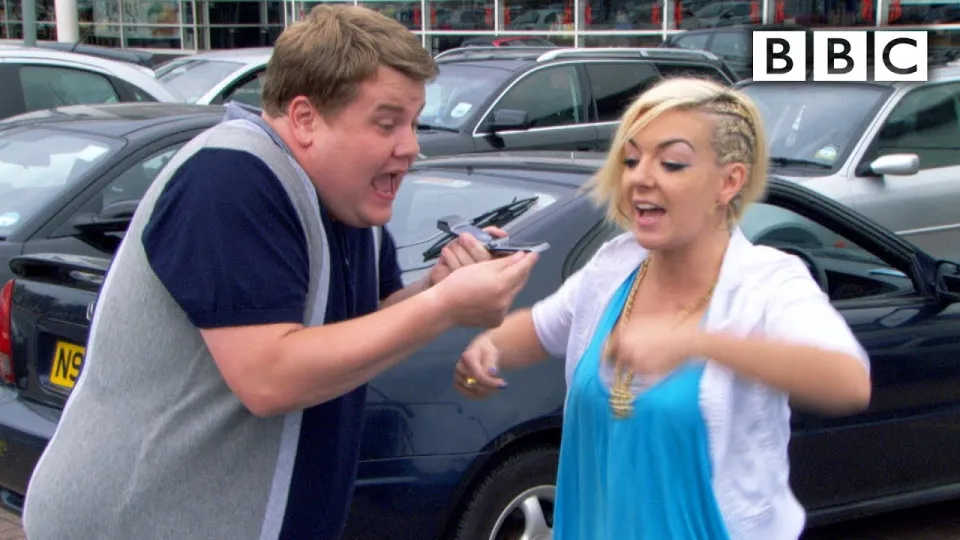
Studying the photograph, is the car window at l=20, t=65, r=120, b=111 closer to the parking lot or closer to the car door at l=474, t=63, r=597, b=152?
the car door at l=474, t=63, r=597, b=152

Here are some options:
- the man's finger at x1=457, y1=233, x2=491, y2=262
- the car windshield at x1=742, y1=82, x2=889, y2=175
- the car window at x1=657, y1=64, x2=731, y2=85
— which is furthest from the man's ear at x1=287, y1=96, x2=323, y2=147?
the car window at x1=657, y1=64, x2=731, y2=85

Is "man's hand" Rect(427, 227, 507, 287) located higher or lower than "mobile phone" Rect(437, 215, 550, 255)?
lower

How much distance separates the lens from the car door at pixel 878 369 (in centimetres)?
435

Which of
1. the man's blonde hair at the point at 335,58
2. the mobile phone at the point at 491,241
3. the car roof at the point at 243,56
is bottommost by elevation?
the mobile phone at the point at 491,241

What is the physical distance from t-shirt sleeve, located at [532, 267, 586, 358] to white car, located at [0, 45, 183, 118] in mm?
6082

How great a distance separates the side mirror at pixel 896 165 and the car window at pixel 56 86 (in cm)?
484

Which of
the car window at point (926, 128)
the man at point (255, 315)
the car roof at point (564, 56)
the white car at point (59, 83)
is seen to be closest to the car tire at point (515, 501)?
the man at point (255, 315)

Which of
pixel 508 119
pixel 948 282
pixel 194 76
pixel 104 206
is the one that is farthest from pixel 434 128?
pixel 948 282

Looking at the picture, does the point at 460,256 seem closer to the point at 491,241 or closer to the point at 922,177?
the point at 491,241

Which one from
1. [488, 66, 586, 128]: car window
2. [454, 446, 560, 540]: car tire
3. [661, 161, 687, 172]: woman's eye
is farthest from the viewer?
[488, 66, 586, 128]: car window

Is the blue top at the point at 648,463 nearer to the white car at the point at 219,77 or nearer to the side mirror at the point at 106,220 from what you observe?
the side mirror at the point at 106,220

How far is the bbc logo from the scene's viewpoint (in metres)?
8.99

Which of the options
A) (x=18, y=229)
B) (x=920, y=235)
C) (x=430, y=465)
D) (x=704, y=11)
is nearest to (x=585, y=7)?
(x=704, y=11)

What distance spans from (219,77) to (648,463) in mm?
10280
